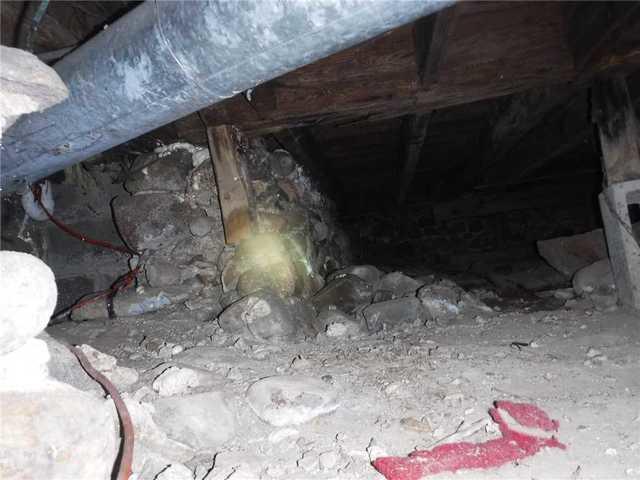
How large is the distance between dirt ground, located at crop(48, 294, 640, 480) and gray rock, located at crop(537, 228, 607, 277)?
1421mm

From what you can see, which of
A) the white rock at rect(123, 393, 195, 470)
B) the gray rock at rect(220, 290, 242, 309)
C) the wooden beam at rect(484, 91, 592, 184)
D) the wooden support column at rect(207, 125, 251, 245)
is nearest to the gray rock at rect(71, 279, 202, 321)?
the gray rock at rect(220, 290, 242, 309)

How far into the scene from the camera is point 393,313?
252 centimetres

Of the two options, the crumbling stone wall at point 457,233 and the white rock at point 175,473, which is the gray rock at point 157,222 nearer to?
the white rock at point 175,473

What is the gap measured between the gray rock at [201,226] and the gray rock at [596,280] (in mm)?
2504

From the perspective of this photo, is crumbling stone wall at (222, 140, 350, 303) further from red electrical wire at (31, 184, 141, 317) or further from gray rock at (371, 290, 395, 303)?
red electrical wire at (31, 184, 141, 317)

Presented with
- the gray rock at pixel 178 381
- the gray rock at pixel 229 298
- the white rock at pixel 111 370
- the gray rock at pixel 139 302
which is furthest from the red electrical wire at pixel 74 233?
the gray rock at pixel 178 381

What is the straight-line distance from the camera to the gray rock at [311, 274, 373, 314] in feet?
9.01

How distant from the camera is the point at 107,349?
1909 millimetres

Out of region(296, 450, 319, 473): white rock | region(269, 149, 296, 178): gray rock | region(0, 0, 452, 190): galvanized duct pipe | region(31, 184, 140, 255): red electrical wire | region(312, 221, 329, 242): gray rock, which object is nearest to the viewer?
region(0, 0, 452, 190): galvanized duct pipe

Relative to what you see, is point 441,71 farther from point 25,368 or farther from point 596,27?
point 25,368

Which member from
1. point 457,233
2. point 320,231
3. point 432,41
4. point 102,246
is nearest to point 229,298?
point 102,246

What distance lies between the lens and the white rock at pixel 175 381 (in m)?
1.40

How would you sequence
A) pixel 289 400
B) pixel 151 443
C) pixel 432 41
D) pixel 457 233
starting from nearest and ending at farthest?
pixel 151 443 → pixel 289 400 → pixel 432 41 → pixel 457 233

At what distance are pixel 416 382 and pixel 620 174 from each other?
6.12 ft
